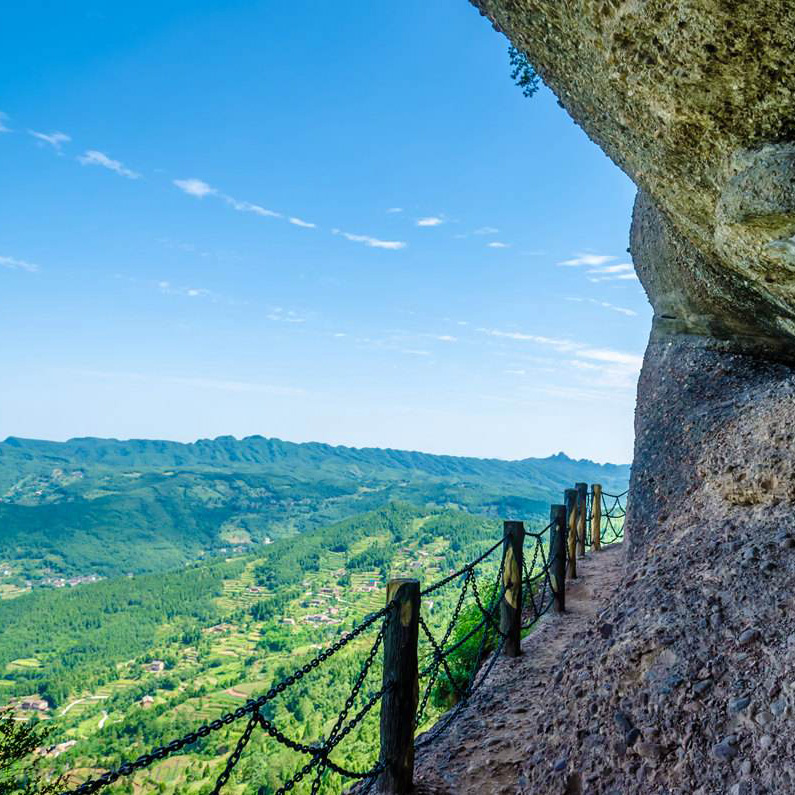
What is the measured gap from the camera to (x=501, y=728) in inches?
193

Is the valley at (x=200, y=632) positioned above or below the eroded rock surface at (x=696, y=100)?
below

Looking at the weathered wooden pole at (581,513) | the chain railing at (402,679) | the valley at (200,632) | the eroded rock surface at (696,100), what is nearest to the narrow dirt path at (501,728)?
the chain railing at (402,679)

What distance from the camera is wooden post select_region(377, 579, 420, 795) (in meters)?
3.82

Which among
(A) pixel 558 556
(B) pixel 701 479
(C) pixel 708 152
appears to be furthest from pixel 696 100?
(A) pixel 558 556

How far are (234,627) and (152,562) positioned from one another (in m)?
87.1

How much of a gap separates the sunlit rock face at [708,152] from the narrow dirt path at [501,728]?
1.68 metres

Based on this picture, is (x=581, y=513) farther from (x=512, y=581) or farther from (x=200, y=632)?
(x=200, y=632)

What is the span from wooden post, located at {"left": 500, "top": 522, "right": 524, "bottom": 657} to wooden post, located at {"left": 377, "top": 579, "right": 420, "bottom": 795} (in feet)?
8.15

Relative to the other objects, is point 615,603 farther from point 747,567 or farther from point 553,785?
point 553,785

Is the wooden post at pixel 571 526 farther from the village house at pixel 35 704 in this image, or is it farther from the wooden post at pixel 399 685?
the village house at pixel 35 704

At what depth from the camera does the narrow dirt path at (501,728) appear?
4.10 meters

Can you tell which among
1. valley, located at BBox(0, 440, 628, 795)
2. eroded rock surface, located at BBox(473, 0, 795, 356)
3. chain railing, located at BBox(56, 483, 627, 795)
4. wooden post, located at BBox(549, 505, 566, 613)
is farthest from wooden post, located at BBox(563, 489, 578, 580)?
eroded rock surface, located at BBox(473, 0, 795, 356)

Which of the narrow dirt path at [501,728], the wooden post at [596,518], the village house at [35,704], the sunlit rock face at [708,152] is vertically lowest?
the village house at [35,704]

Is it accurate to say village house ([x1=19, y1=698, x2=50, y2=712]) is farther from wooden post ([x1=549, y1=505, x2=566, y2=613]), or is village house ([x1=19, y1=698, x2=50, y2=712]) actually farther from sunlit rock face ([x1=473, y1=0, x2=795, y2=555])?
sunlit rock face ([x1=473, y1=0, x2=795, y2=555])
